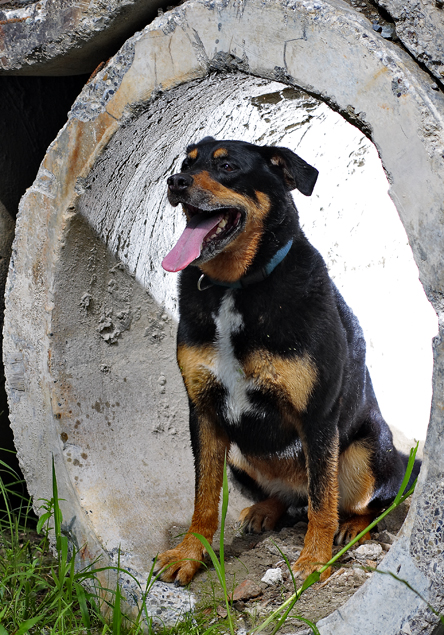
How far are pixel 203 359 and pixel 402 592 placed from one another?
1.20 meters

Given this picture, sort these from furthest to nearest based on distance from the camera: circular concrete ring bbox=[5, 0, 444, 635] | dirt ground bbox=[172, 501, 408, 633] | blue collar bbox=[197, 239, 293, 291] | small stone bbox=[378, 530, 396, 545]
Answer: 1. small stone bbox=[378, 530, 396, 545]
2. blue collar bbox=[197, 239, 293, 291]
3. dirt ground bbox=[172, 501, 408, 633]
4. circular concrete ring bbox=[5, 0, 444, 635]

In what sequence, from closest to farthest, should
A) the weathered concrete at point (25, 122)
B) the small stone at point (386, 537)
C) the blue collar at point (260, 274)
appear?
the blue collar at point (260, 274) < the small stone at point (386, 537) < the weathered concrete at point (25, 122)

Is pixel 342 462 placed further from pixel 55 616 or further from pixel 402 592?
pixel 55 616

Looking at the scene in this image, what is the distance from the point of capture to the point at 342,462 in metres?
3.06

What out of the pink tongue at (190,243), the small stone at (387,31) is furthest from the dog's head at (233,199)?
the small stone at (387,31)

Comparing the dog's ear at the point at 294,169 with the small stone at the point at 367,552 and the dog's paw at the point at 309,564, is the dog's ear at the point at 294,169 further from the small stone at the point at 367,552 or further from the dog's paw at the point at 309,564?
the small stone at the point at 367,552

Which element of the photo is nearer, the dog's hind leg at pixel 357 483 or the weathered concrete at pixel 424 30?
the weathered concrete at pixel 424 30

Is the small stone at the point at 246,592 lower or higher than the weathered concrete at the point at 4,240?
lower

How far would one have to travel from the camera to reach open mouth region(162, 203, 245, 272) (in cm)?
248

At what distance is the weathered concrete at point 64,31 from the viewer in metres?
2.34

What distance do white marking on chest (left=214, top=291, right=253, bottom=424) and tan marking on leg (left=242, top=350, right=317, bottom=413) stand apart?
0.06 meters

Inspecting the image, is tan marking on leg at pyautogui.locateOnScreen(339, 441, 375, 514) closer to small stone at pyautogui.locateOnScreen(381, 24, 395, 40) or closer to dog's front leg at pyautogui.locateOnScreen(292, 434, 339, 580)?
dog's front leg at pyautogui.locateOnScreen(292, 434, 339, 580)

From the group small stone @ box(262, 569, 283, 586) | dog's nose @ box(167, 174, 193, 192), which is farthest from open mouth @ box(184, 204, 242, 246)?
small stone @ box(262, 569, 283, 586)

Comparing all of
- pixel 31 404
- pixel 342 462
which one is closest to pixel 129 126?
pixel 31 404
